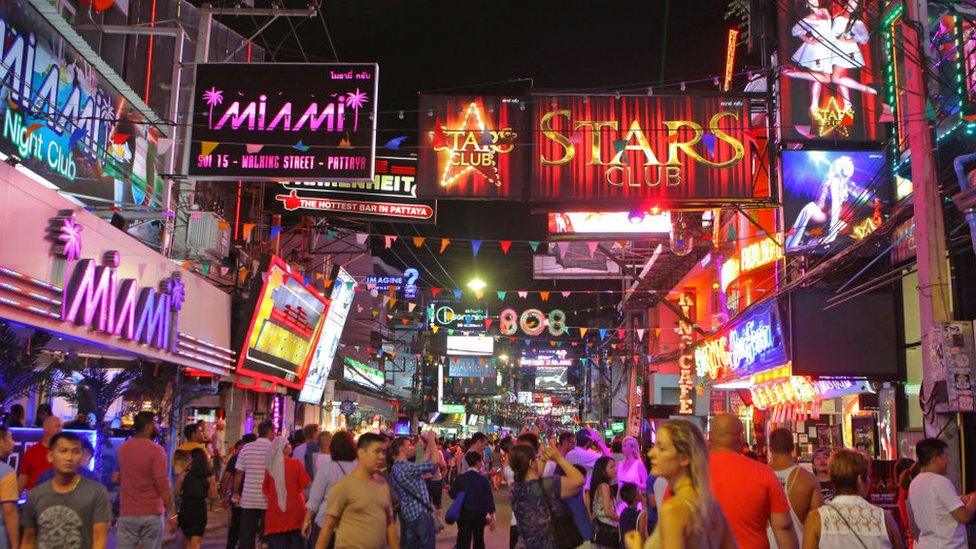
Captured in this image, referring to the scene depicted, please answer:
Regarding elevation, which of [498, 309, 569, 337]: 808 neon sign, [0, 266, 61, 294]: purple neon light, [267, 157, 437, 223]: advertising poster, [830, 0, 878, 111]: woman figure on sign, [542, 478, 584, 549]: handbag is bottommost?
[542, 478, 584, 549]: handbag

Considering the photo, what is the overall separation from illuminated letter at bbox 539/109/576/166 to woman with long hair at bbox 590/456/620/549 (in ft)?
30.2

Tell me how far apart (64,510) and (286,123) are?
37.1ft

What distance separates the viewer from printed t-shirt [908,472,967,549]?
26.0 feet

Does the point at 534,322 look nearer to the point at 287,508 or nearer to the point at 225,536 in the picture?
the point at 225,536

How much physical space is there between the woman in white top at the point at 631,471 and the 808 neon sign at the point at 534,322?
27.5 m

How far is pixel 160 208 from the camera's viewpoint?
62.0 feet

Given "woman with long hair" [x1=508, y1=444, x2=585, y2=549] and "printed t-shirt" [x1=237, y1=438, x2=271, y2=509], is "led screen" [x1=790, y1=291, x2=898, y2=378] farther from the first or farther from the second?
"woman with long hair" [x1=508, y1=444, x2=585, y2=549]

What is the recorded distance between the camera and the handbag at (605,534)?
10.1 meters

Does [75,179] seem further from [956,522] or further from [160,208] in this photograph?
[956,522]

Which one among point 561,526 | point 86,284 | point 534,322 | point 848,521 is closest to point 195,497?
point 86,284

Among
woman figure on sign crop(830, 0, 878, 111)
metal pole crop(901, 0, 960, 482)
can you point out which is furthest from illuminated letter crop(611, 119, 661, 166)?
metal pole crop(901, 0, 960, 482)

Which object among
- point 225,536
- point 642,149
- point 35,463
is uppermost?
point 642,149

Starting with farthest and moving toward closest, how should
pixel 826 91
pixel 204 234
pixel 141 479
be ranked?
pixel 204 234, pixel 826 91, pixel 141 479

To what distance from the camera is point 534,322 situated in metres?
41.2
